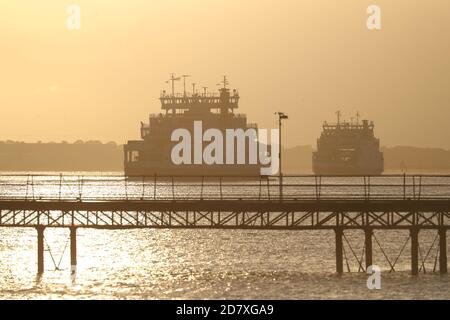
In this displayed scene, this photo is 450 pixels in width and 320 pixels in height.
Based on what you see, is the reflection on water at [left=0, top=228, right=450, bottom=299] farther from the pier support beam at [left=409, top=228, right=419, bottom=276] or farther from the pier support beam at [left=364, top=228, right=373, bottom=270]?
the pier support beam at [left=364, top=228, right=373, bottom=270]

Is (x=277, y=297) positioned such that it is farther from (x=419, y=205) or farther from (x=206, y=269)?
(x=206, y=269)

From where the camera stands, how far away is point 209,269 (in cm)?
6644

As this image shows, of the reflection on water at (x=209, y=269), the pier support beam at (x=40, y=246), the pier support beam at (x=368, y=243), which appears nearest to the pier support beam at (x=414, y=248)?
the reflection on water at (x=209, y=269)

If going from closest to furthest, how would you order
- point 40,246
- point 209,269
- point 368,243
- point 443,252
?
point 368,243 → point 443,252 → point 40,246 → point 209,269

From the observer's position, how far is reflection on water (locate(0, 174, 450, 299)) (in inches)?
2069

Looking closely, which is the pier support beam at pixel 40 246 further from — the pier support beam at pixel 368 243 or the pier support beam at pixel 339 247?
the pier support beam at pixel 368 243

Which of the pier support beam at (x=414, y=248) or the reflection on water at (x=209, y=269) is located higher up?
the pier support beam at (x=414, y=248)

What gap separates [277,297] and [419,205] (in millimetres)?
8859

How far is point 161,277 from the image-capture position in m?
60.4

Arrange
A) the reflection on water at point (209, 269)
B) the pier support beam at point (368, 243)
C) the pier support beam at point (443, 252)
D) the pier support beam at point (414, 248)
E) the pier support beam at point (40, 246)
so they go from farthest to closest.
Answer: the pier support beam at point (40, 246) < the pier support beam at point (443, 252) < the pier support beam at point (414, 248) < the pier support beam at point (368, 243) < the reflection on water at point (209, 269)

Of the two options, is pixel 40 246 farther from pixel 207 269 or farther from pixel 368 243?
pixel 368 243

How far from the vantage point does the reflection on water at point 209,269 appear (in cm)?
5256

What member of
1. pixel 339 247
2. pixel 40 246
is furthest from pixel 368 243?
pixel 40 246

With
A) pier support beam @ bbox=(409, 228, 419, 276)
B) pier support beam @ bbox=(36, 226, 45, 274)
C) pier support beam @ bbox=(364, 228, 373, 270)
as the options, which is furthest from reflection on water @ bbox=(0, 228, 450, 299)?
pier support beam @ bbox=(364, 228, 373, 270)
